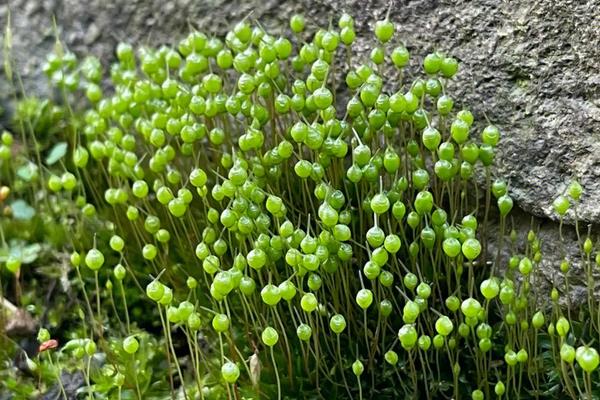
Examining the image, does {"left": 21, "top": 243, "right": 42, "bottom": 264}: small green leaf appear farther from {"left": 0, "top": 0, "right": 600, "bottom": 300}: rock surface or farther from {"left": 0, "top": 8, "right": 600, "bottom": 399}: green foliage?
{"left": 0, "top": 0, "right": 600, "bottom": 300}: rock surface

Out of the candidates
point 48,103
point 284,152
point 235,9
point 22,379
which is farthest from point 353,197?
point 48,103

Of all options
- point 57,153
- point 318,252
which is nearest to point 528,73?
point 318,252

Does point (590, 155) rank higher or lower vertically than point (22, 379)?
higher

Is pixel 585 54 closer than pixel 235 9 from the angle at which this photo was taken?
Yes

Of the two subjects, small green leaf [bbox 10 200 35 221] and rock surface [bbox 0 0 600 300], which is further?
small green leaf [bbox 10 200 35 221]

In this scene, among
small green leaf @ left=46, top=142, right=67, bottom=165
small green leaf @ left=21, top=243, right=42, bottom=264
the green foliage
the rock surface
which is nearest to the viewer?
the green foliage

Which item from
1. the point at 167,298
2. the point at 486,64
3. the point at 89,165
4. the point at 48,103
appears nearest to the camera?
the point at 167,298

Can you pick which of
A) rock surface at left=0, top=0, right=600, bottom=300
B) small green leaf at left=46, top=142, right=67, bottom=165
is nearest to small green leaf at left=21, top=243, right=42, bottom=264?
small green leaf at left=46, top=142, right=67, bottom=165

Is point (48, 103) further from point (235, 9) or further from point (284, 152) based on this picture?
point (284, 152)
